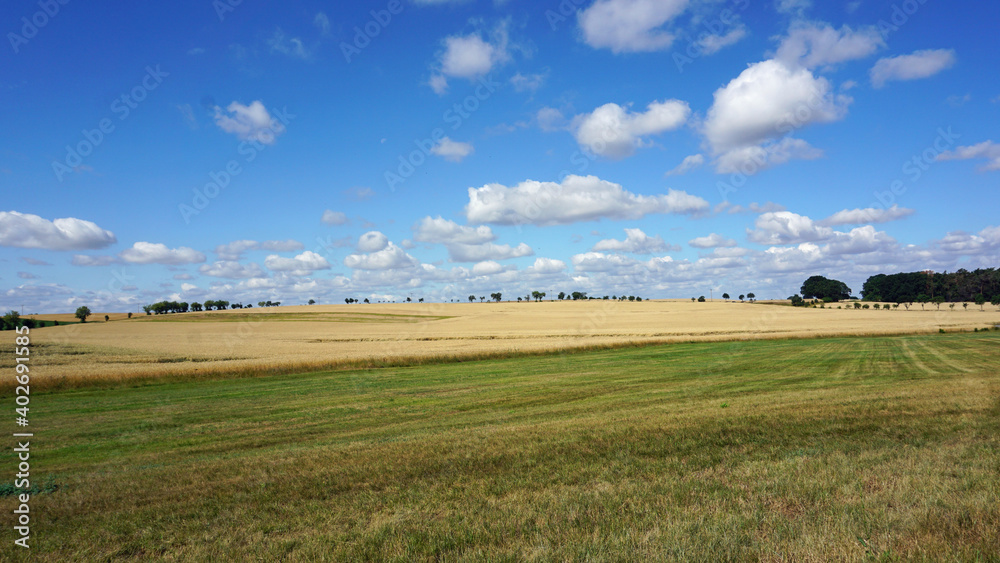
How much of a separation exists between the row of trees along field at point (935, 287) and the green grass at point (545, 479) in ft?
482

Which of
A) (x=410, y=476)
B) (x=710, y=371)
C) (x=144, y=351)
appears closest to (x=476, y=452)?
(x=410, y=476)

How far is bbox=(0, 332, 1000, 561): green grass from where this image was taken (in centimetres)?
507

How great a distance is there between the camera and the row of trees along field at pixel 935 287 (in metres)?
128

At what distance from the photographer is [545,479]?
7.27m

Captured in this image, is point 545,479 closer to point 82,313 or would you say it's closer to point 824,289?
point 82,313

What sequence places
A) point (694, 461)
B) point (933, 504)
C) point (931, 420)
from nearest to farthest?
point (933, 504)
point (694, 461)
point (931, 420)

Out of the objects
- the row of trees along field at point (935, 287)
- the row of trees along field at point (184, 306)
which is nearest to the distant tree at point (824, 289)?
the row of trees along field at point (935, 287)

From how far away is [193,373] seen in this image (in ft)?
92.5

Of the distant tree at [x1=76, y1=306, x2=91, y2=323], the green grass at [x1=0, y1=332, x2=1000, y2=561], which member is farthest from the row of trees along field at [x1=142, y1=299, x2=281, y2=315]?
the green grass at [x1=0, y1=332, x2=1000, y2=561]

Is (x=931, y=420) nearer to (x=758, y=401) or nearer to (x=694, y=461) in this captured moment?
(x=758, y=401)

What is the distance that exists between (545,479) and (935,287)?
188274 mm

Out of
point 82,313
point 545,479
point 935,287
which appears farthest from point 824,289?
point 82,313

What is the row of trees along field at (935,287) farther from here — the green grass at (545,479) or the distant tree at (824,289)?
the green grass at (545,479)

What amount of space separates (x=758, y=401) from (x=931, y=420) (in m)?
3.81
